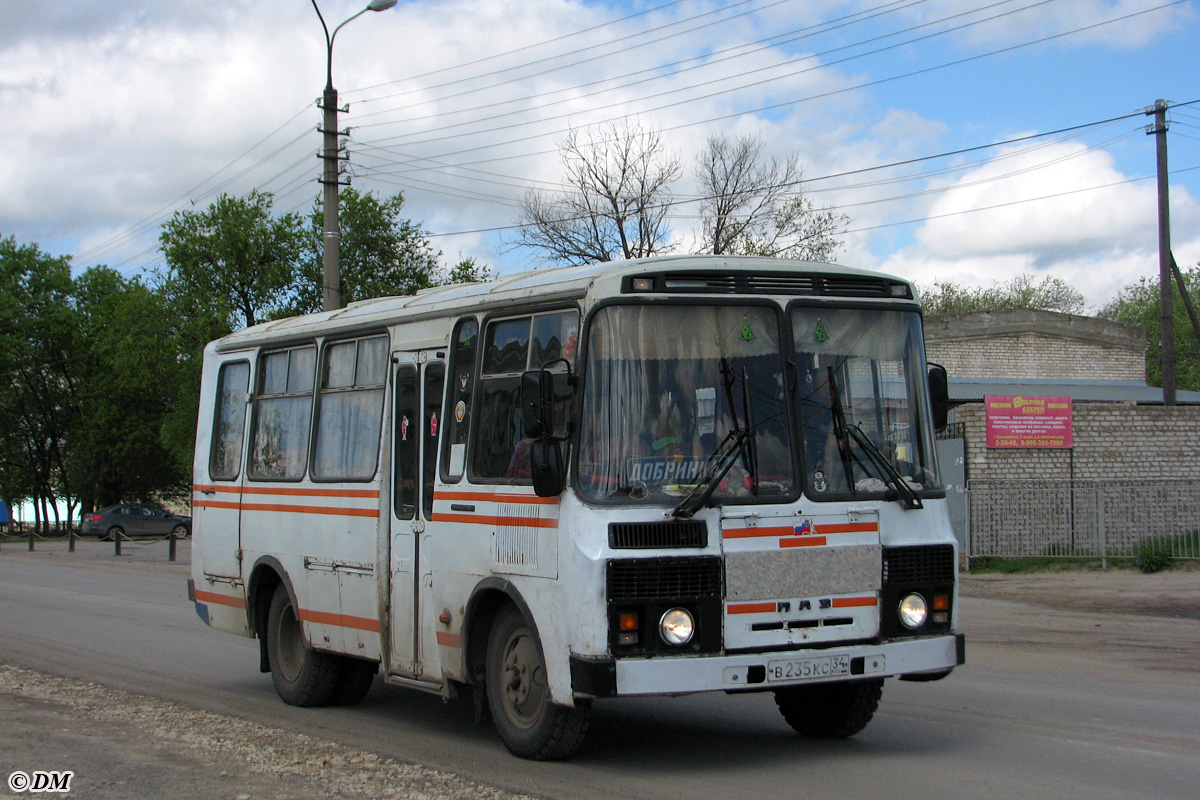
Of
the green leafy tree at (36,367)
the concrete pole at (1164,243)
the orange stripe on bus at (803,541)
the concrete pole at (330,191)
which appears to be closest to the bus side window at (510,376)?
the orange stripe on bus at (803,541)

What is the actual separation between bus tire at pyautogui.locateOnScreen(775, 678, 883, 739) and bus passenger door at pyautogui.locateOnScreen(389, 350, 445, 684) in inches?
90.8

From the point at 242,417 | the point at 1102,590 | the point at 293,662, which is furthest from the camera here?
the point at 1102,590

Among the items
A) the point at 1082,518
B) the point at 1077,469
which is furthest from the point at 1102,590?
the point at 1077,469

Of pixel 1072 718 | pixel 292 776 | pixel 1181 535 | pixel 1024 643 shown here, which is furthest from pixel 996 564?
pixel 292 776

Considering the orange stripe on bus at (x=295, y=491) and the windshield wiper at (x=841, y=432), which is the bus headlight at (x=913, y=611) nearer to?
the windshield wiper at (x=841, y=432)

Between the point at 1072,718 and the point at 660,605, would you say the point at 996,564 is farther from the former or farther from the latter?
the point at 660,605

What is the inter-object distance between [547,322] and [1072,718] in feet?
15.3

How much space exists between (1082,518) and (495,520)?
55.2 ft

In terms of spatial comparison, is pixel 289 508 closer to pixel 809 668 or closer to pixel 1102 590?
pixel 809 668

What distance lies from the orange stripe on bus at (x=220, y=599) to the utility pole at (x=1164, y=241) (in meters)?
23.4

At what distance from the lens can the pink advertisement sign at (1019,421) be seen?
2419cm

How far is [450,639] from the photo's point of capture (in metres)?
7.79

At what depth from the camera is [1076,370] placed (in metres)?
37.3

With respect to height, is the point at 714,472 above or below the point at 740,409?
below
